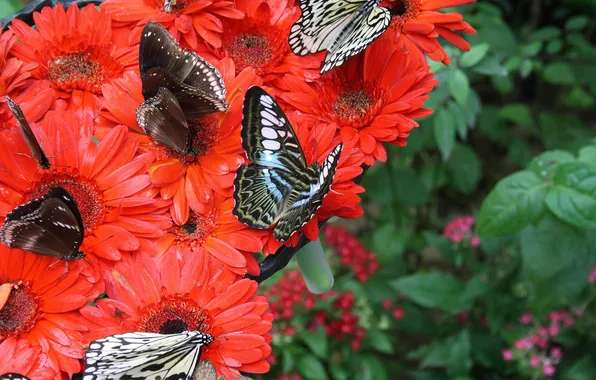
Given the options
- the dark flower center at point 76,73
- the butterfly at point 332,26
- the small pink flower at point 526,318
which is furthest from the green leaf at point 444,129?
the dark flower center at point 76,73

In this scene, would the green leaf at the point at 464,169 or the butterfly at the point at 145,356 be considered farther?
the green leaf at the point at 464,169

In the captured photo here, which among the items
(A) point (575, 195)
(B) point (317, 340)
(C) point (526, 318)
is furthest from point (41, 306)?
(C) point (526, 318)

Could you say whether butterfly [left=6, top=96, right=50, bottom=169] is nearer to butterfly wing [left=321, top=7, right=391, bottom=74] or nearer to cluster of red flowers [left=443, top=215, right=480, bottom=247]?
butterfly wing [left=321, top=7, right=391, bottom=74]

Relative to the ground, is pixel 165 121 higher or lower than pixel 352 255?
higher

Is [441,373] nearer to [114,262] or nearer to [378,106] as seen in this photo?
[378,106]

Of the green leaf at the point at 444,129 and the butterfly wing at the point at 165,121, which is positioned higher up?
the butterfly wing at the point at 165,121

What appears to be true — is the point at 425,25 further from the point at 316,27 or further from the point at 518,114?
the point at 518,114

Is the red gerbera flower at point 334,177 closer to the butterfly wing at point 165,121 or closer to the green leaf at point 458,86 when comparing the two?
the butterfly wing at point 165,121
